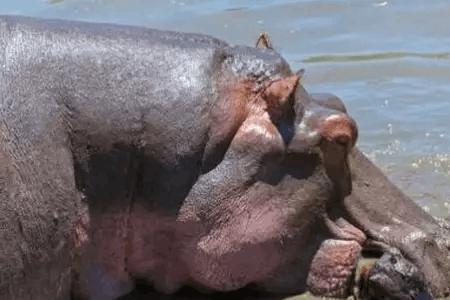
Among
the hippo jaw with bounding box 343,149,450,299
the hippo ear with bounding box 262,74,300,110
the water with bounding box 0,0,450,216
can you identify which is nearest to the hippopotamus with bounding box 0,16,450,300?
the hippo ear with bounding box 262,74,300,110

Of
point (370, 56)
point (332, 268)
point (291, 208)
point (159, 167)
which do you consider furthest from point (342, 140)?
point (370, 56)

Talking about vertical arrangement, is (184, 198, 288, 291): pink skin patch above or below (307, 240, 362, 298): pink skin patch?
above

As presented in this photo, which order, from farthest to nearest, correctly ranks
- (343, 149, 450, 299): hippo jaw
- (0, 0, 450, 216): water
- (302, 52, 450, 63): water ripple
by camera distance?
(302, 52, 450, 63): water ripple < (0, 0, 450, 216): water < (343, 149, 450, 299): hippo jaw

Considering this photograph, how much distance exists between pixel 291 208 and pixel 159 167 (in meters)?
0.50

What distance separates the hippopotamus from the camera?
3984 mm

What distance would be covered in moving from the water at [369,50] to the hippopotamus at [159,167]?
5.06 feet

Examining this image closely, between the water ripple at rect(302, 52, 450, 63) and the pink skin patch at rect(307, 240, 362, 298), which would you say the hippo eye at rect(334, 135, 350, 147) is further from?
the water ripple at rect(302, 52, 450, 63)

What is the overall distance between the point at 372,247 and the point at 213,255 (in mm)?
684

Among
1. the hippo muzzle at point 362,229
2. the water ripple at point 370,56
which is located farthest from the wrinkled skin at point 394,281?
the water ripple at point 370,56

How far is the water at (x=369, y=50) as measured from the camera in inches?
274

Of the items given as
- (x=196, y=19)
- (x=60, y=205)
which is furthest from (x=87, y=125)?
(x=196, y=19)

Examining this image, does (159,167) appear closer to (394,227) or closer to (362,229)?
(362,229)

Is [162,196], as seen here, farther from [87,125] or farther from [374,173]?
[374,173]

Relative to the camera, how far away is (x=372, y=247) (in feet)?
15.2
